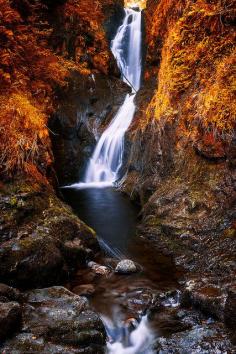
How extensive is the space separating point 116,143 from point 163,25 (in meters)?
4.44

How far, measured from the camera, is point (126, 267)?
6113mm

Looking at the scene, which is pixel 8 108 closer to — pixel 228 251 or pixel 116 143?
pixel 228 251

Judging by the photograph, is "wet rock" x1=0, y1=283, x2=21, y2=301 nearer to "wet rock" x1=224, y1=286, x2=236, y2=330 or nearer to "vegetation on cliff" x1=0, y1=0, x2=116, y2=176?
"vegetation on cliff" x1=0, y1=0, x2=116, y2=176

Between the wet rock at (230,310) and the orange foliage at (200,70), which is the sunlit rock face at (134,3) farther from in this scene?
the wet rock at (230,310)

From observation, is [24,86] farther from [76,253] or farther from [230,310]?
[230,310]

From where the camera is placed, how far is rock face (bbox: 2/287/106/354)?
A: 386cm

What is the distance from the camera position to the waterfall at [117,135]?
45.1 feet

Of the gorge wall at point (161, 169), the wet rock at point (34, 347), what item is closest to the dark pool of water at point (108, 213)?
the gorge wall at point (161, 169)

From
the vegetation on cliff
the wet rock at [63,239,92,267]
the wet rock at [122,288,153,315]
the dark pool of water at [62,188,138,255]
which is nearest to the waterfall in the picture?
the dark pool of water at [62,188,138,255]

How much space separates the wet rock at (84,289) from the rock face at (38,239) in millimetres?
355

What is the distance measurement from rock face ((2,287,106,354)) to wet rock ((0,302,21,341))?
0.27ft

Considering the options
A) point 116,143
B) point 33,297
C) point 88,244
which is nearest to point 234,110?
point 88,244

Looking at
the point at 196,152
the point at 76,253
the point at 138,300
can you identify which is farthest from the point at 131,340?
the point at 196,152

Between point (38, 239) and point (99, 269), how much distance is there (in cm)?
113
